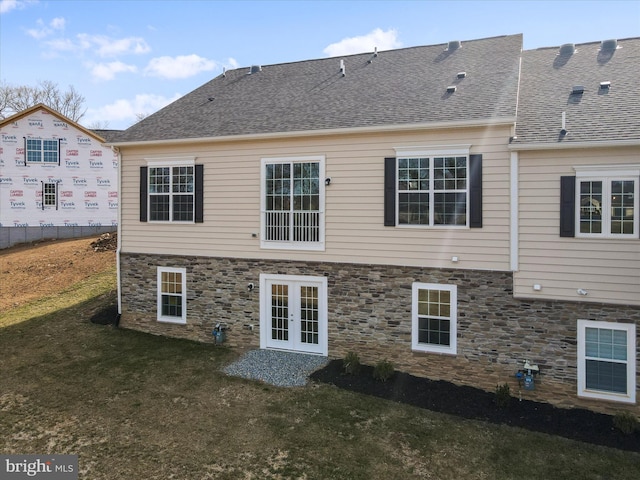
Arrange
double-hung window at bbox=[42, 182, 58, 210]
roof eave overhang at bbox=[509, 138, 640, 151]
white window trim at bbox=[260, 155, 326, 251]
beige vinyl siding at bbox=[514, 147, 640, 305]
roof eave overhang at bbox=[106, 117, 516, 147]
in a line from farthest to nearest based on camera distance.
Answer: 1. double-hung window at bbox=[42, 182, 58, 210]
2. white window trim at bbox=[260, 155, 326, 251]
3. roof eave overhang at bbox=[106, 117, 516, 147]
4. beige vinyl siding at bbox=[514, 147, 640, 305]
5. roof eave overhang at bbox=[509, 138, 640, 151]

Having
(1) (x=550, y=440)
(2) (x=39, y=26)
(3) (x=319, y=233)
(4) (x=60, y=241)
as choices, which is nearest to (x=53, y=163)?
(4) (x=60, y=241)

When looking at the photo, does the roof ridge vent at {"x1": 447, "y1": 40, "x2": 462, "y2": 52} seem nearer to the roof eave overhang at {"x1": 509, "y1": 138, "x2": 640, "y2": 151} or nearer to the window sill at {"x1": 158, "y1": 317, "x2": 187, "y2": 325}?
the roof eave overhang at {"x1": 509, "y1": 138, "x2": 640, "y2": 151}

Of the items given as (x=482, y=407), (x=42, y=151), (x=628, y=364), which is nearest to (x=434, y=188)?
(x=482, y=407)

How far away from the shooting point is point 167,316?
13.5 m

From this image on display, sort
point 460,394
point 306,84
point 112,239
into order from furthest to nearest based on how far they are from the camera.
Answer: point 112,239, point 306,84, point 460,394

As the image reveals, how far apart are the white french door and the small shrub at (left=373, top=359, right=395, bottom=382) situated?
5.55ft

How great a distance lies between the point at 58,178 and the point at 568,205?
2804 centimetres

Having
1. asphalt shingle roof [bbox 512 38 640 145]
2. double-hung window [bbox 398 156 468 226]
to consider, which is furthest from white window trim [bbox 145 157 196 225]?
asphalt shingle roof [bbox 512 38 640 145]

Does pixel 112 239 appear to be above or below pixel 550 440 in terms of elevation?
above

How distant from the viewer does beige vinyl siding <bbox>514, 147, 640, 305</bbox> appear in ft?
29.3

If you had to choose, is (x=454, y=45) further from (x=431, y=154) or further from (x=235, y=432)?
(x=235, y=432)

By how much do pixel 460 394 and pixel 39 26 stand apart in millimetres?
13645

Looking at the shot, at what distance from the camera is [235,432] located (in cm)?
831

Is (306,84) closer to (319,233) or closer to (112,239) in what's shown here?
(319,233)
